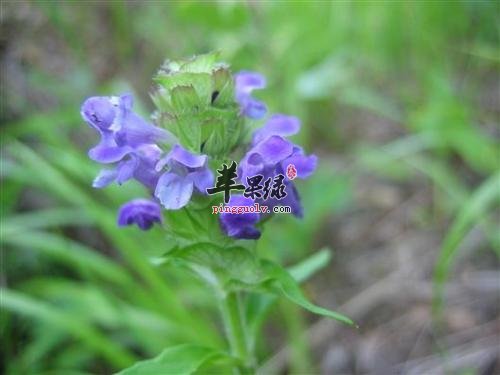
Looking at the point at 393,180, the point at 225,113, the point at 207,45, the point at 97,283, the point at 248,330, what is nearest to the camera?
the point at 225,113

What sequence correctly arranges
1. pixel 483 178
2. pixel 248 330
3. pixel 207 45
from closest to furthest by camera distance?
pixel 248 330 → pixel 483 178 → pixel 207 45

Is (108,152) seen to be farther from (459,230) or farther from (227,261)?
(459,230)

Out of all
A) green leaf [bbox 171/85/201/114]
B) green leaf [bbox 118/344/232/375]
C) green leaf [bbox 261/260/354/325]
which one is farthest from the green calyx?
green leaf [bbox 118/344/232/375]

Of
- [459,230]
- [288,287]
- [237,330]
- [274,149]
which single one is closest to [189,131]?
[274,149]

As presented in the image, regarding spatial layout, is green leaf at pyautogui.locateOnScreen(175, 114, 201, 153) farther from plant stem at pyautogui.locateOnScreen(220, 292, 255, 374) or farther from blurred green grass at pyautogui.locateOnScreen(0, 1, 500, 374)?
blurred green grass at pyautogui.locateOnScreen(0, 1, 500, 374)

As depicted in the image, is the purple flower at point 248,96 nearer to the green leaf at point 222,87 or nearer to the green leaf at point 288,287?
the green leaf at point 222,87

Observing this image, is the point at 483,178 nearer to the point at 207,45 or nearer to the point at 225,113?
the point at 207,45

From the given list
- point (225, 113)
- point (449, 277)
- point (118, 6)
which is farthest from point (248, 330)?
point (118, 6)
